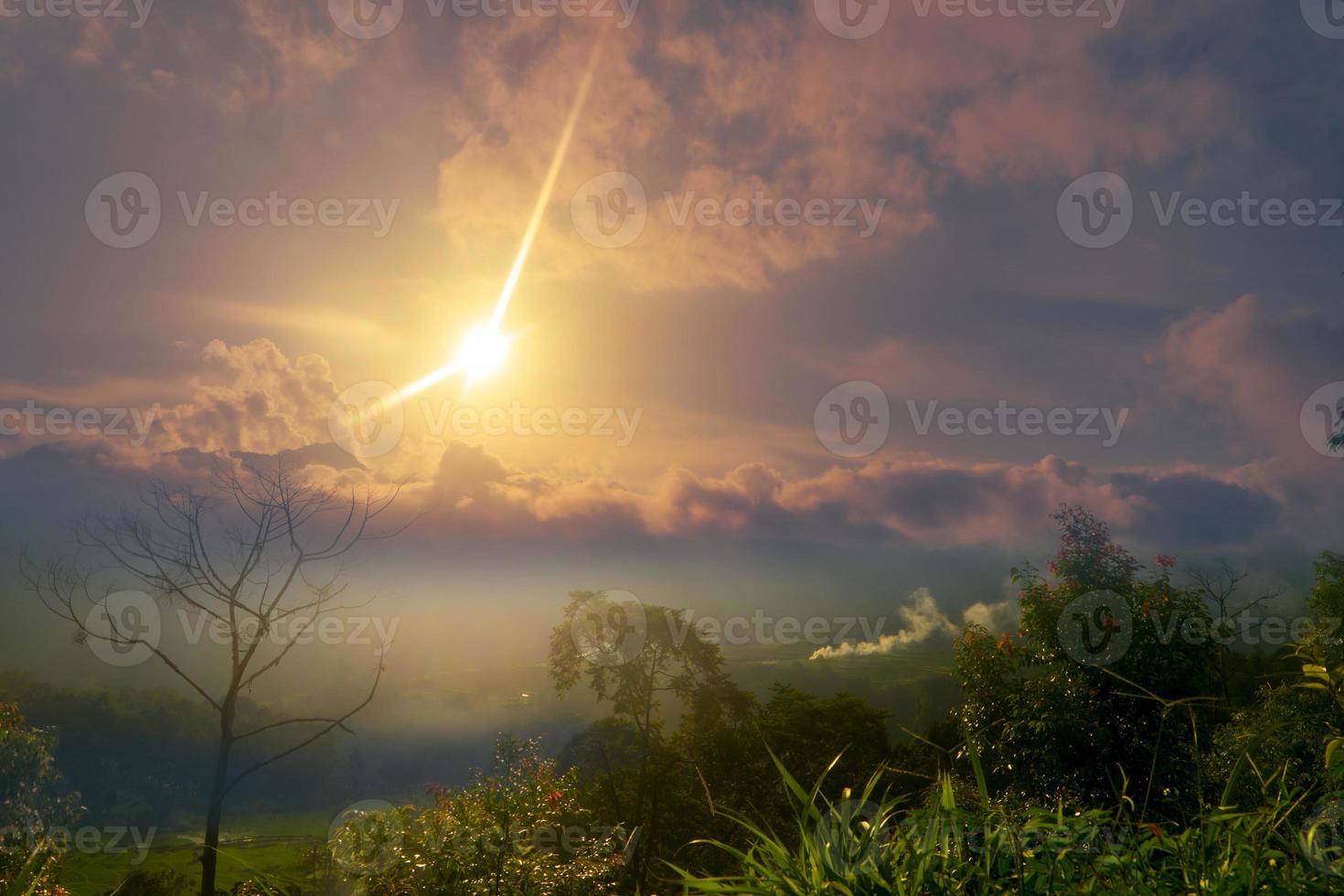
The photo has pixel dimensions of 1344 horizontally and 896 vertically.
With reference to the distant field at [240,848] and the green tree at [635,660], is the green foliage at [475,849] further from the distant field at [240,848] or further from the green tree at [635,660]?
the distant field at [240,848]

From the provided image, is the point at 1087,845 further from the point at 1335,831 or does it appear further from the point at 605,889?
the point at 605,889

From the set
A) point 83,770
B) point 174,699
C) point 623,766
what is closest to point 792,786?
point 623,766

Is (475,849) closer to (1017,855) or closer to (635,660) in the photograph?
(1017,855)

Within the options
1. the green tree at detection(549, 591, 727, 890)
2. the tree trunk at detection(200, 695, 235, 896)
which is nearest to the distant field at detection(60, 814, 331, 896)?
the green tree at detection(549, 591, 727, 890)

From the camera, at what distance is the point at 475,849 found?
10.0 meters

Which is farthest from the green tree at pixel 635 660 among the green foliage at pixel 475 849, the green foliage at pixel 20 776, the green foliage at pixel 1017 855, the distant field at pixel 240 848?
the distant field at pixel 240 848

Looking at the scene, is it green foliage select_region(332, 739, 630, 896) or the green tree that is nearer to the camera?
green foliage select_region(332, 739, 630, 896)

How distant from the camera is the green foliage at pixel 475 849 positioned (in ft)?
A: 32.5

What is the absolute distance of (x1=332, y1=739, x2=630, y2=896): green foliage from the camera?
991 centimetres

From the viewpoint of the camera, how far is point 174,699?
118375 millimetres

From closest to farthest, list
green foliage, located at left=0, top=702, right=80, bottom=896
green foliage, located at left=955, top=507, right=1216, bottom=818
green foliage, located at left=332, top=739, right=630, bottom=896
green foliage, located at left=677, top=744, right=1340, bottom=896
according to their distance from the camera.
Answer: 1. green foliage, located at left=677, top=744, right=1340, bottom=896
2. green foliage, located at left=332, top=739, right=630, bottom=896
3. green foliage, located at left=955, top=507, right=1216, bottom=818
4. green foliage, located at left=0, top=702, right=80, bottom=896

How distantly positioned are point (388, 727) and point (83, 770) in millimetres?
84251

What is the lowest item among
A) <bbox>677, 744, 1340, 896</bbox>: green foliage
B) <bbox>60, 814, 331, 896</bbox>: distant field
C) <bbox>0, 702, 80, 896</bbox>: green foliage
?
<bbox>60, 814, 331, 896</bbox>: distant field

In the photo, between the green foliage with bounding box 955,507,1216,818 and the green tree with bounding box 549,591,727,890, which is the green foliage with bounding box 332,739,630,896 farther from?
the green tree with bounding box 549,591,727,890
